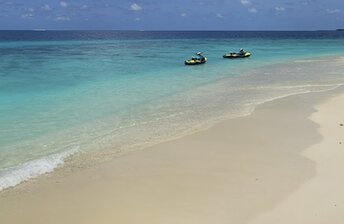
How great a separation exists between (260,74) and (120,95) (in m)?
12.8

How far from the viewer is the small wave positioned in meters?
9.23

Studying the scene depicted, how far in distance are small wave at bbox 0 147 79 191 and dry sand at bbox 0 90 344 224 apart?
0.30 meters

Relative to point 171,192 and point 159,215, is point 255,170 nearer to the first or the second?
point 171,192

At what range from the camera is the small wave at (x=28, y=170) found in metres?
9.23

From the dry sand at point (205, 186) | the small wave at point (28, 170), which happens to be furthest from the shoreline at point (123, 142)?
the dry sand at point (205, 186)

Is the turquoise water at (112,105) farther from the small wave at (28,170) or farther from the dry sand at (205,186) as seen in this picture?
the dry sand at (205,186)

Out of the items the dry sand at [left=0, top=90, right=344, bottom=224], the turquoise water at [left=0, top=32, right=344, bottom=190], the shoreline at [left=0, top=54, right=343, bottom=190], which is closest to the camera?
the dry sand at [left=0, top=90, right=344, bottom=224]

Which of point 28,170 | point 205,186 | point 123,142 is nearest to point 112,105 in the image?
point 123,142

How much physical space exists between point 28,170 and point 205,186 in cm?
405

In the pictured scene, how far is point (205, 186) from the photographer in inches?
348

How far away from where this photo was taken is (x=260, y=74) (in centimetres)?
3014

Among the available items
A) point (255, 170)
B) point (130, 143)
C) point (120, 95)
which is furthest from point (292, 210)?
point (120, 95)

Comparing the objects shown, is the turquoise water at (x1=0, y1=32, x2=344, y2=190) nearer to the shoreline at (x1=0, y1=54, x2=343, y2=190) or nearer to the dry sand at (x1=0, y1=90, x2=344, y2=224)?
the shoreline at (x1=0, y1=54, x2=343, y2=190)

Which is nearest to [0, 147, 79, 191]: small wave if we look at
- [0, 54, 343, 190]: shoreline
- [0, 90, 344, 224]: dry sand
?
[0, 54, 343, 190]: shoreline
